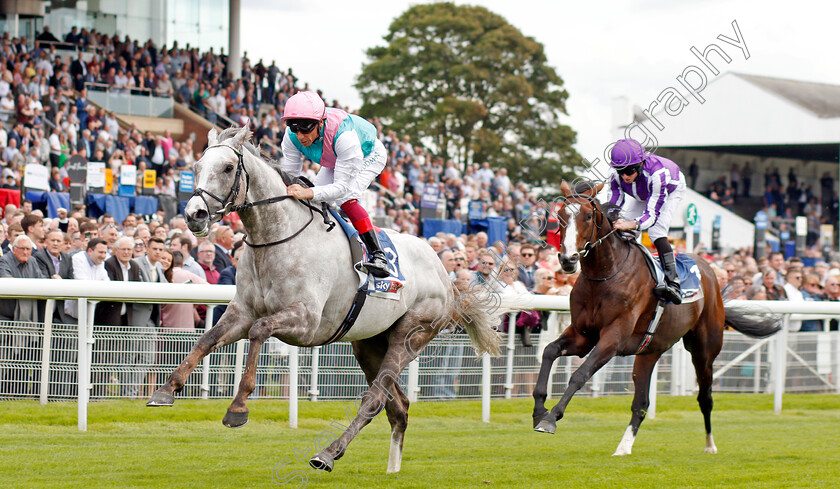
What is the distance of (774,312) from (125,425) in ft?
19.4

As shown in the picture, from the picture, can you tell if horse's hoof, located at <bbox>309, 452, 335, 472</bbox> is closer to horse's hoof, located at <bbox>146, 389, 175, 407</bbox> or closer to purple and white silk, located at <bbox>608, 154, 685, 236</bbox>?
horse's hoof, located at <bbox>146, 389, 175, 407</bbox>

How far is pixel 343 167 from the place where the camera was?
17.9 feet

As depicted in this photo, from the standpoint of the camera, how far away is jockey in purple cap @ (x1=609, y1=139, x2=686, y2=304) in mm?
6811

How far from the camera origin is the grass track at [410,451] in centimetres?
550

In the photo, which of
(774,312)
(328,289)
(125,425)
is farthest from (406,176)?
(328,289)

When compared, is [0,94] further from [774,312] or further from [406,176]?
[774,312]

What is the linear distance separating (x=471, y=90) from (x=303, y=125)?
33819 millimetres

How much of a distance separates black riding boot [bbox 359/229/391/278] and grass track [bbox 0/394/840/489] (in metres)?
1.00

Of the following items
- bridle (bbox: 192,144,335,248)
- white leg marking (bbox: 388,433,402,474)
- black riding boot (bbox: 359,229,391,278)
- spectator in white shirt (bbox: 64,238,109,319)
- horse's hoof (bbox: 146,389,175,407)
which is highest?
bridle (bbox: 192,144,335,248)

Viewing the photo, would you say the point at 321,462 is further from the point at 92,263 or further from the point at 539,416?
the point at 92,263

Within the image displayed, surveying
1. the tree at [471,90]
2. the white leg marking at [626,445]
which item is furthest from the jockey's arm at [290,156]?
the tree at [471,90]

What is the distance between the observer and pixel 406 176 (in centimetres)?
2164

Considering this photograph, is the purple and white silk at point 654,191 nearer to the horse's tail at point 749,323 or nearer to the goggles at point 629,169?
the goggles at point 629,169

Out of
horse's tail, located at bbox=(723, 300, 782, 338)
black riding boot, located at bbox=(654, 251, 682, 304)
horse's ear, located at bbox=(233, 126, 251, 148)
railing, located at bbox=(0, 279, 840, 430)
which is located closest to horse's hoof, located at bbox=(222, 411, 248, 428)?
horse's ear, located at bbox=(233, 126, 251, 148)
